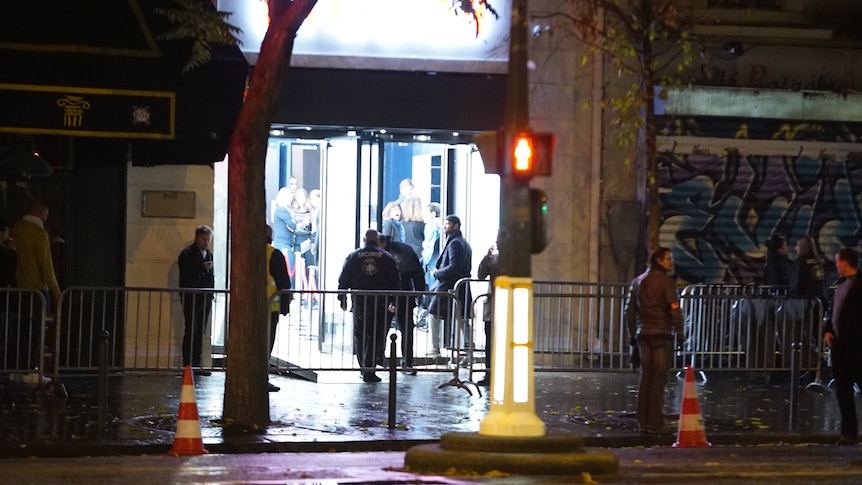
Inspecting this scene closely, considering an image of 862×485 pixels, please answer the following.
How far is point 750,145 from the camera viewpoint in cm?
2047

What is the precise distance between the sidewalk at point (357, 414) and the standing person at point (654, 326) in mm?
301

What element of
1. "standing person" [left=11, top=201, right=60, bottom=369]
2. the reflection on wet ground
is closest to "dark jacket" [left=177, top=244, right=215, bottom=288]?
the reflection on wet ground

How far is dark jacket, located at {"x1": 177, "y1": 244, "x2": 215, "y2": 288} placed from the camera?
1719cm

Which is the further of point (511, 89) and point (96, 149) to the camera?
point (96, 149)

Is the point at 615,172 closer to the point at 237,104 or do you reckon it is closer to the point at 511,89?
the point at 237,104

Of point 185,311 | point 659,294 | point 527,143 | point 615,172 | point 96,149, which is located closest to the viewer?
point 527,143

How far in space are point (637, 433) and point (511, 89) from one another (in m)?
4.10

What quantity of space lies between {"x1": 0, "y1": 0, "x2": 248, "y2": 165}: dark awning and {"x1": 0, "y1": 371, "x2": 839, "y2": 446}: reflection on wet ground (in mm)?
2917

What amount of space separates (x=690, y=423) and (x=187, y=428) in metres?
4.53

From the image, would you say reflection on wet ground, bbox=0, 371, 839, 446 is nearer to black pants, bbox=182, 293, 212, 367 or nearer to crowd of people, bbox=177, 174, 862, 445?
black pants, bbox=182, 293, 212, 367

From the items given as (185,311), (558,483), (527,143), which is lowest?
(558,483)

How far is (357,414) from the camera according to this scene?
13.8 meters

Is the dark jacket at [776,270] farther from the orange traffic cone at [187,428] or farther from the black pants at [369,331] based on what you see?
the orange traffic cone at [187,428]

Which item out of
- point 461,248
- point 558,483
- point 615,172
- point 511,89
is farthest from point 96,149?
point 558,483
